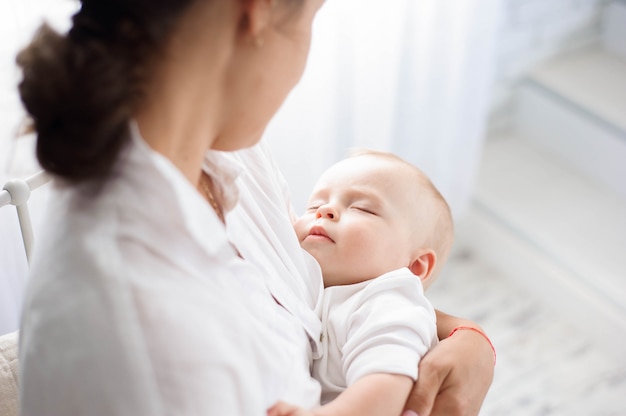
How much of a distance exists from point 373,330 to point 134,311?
0.43 metres

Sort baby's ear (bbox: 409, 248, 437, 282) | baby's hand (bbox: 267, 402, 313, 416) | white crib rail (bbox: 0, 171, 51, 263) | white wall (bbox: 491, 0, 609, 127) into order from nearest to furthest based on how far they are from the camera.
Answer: baby's hand (bbox: 267, 402, 313, 416) < white crib rail (bbox: 0, 171, 51, 263) < baby's ear (bbox: 409, 248, 437, 282) < white wall (bbox: 491, 0, 609, 127)

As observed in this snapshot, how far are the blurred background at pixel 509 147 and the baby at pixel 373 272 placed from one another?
565mm

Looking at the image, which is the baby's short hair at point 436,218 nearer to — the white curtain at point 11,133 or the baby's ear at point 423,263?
the baby's ear at point 423,263

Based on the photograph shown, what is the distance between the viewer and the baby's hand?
87cm

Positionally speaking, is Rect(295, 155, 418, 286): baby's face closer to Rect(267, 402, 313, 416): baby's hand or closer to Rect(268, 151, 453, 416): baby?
Rect(268, 151, 453, 416): baby

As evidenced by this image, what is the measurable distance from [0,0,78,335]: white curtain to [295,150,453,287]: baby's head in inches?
19.1

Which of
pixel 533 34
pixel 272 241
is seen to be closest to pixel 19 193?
pixel 272 241

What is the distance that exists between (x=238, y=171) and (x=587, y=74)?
1.88 m

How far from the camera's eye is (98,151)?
2.42 ft

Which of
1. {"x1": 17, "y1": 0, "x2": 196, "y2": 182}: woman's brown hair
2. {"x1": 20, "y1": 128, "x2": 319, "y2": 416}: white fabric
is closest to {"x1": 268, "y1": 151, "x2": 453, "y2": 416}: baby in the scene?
{"x1": 20, "y1": 128, "x2": 319, "y2": 416}: white fabric

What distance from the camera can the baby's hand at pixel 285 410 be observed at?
0.87 m

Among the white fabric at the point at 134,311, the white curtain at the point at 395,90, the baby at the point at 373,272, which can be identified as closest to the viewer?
the white fabric at the point at 134,311

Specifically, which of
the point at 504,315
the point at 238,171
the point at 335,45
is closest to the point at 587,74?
the point at 504,315

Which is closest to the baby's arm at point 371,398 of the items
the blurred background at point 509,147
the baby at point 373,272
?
the baby at point 373,272
